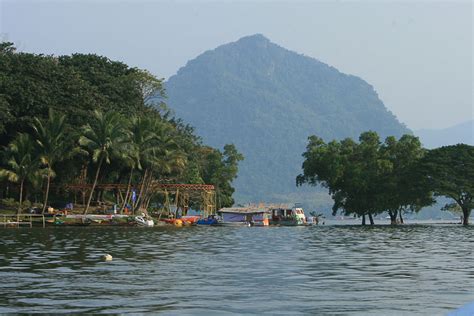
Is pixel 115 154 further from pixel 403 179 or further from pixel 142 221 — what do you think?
pixel 403 179

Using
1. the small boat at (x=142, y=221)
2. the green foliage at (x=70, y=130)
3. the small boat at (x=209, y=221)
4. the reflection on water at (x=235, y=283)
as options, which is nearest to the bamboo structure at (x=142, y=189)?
the green foliage at (x=70, y=130)

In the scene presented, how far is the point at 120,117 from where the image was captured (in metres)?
81.6

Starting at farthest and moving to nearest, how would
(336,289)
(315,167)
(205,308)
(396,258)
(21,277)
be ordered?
(315,167), (396,258), (21,277), (336,289), (205,308)

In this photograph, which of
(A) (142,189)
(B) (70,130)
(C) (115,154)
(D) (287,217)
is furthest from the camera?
(D) (287,217)

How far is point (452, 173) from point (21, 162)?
56.6 meters

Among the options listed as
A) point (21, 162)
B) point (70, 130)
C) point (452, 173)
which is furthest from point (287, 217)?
point (21, 162)

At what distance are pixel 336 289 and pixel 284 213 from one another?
98.2m

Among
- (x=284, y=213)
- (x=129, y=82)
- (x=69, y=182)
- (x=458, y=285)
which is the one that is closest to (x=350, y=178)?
(x=284, y=213)

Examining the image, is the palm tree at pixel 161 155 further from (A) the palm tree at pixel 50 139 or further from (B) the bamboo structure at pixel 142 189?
(A) the palm tree at pixel 50 139

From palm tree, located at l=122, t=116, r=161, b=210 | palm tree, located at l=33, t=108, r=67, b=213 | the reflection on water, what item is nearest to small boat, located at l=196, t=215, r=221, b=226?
palm tree, located at l=122, t=116, r=161, b=210

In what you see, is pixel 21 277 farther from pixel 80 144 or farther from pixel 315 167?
pixel 315 167

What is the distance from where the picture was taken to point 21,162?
243 feet

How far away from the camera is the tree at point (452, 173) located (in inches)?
3831

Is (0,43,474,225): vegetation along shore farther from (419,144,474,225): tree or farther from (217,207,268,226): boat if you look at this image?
(217,207,268,226): boat
